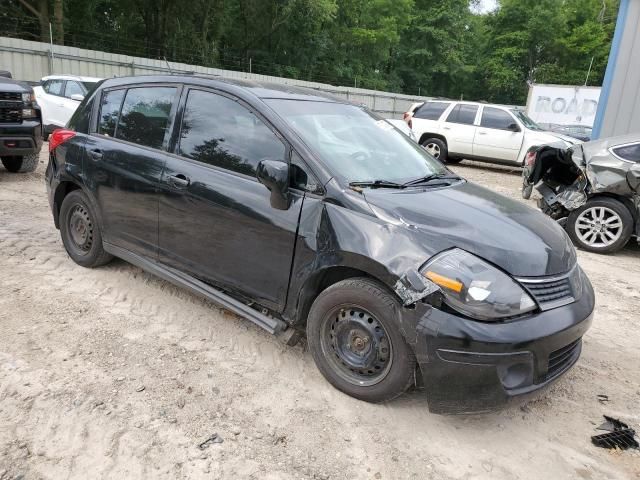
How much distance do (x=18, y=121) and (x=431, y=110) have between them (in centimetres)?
995

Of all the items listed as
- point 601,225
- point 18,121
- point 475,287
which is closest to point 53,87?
point 18,121

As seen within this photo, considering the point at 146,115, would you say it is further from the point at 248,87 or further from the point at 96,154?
the point at 248,87

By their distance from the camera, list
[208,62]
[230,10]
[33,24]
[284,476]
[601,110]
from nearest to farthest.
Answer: [284,476], [601,110], [33,24], [208,62], [230,10]

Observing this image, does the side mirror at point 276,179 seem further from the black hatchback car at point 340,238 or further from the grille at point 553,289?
the grille at point 553,289

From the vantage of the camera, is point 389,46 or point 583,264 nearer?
point 583,264

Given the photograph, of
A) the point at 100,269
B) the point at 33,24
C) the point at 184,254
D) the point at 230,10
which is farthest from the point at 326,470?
the point at 230,10

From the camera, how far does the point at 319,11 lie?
3419 centimetres

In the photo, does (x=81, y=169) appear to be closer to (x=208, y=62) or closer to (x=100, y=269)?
(x=100, y=269)

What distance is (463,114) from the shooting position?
13406 millimetres

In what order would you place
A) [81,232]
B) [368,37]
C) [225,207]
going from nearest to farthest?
[225,207] → [81,232] → [368,37]

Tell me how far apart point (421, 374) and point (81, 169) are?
131 inches

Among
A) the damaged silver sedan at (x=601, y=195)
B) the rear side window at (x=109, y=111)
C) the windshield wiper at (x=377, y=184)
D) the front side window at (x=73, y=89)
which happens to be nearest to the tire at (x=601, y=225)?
the damaged silver sedan at (x=601, y=195)

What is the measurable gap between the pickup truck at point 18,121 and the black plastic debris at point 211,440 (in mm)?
6871

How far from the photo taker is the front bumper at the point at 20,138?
24.8ft
